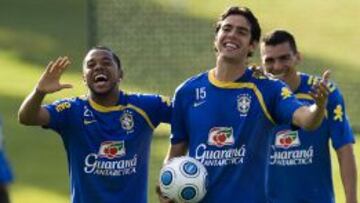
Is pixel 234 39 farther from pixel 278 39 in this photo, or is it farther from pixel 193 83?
pixel 278 39

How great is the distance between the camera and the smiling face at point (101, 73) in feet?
27.9

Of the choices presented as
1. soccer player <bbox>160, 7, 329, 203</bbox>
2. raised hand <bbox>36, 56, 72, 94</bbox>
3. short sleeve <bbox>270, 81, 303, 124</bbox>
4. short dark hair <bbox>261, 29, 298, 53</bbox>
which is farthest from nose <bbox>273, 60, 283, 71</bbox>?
raised hand <bbox>36, 56, 72, 94</bbox>

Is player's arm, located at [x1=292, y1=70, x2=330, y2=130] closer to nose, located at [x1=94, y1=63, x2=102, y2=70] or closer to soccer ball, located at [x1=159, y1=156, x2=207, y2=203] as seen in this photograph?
soccer ball, located at [x1=159, y1=156, x2=207, y2=203]

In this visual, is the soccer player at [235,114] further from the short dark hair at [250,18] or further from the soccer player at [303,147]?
the soccer player at [303,147]

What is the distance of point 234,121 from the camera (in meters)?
7.78

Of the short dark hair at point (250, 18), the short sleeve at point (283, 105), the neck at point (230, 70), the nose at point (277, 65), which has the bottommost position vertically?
the short sleeve at point (283, 105)

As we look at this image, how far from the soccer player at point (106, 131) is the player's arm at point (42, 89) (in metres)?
0.12

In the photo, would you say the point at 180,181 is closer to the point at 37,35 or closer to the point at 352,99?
the point at 352,99

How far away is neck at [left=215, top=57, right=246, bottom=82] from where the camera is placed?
25.7 feet

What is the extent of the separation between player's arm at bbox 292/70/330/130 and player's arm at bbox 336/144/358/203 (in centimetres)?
136

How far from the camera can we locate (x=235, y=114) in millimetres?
7785

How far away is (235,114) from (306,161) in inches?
56.6

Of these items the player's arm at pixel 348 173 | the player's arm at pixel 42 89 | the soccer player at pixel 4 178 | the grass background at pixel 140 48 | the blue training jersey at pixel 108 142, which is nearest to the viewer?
the soccer player at pixel 4 178

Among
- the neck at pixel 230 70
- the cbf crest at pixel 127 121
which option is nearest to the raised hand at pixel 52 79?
the cbf crest at pixel 127 121
